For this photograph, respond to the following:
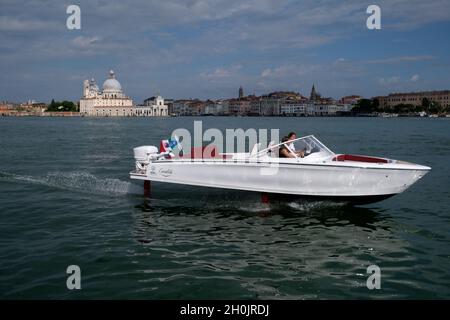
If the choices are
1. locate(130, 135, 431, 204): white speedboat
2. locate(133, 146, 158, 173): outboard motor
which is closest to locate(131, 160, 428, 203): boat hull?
locate(130, 135, 431, 204): white speedboat

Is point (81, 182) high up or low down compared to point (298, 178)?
down

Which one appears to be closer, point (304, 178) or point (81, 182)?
point (304, 178)

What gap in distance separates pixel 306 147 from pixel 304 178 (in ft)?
3.15

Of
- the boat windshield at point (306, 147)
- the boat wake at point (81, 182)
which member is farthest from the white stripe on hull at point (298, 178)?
the boat wake at point (81, 182)

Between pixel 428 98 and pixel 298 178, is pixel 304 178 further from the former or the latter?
pixel 428 98

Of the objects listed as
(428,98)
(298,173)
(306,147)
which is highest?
(428,98)

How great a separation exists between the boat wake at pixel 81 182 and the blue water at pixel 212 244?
0.12m

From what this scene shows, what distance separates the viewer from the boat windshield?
11.2 m

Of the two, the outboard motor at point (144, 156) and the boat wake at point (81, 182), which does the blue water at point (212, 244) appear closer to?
the boat wake at point (81, 182)

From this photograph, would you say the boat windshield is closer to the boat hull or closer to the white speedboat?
the white speedboat

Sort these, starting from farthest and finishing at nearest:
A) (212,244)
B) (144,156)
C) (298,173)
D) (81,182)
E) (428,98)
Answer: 1. (428,98)
2. (81,182)
3. (144,156)
4. (298,173)
5. (212,244)

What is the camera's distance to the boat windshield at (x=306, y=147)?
11180 millimetres

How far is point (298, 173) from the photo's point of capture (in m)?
10.7

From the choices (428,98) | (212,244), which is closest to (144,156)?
(212,244)
